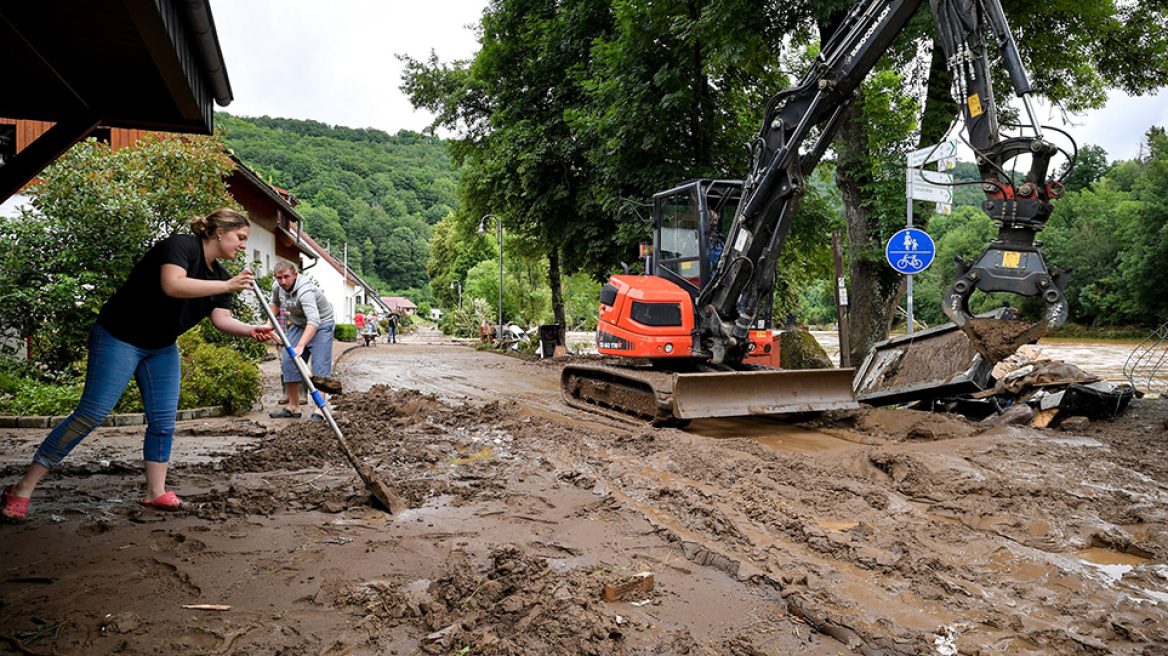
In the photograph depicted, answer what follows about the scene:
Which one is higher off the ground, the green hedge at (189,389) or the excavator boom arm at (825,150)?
the excavator boom arm at (825,150)

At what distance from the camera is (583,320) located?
62.6 meters

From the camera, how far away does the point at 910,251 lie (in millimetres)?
9633

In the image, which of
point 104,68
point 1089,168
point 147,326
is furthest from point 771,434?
point 1089,168

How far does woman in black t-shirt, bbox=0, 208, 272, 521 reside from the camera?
152 inches

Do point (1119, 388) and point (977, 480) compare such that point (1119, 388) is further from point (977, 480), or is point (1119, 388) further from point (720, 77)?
point (720, 77)

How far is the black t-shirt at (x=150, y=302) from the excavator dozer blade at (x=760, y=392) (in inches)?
180

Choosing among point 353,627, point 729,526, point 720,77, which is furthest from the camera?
point 720,77

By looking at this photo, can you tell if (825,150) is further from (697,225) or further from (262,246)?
(262,246)

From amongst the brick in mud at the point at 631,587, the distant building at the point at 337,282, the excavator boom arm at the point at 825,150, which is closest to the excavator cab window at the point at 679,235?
the excavator boom arm at the point at 825,150

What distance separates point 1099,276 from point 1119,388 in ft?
156

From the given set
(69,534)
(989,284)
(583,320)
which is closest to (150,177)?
(69,534)

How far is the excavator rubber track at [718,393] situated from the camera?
719 cm

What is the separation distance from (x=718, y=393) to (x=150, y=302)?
5.26 meters

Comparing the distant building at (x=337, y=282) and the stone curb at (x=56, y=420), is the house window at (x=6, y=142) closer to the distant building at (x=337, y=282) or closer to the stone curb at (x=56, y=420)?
the stone curb at (x=56, y=420)
